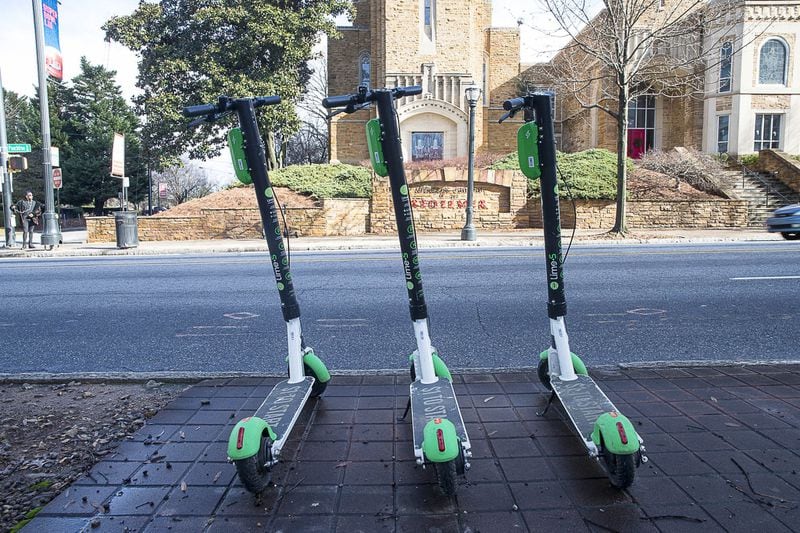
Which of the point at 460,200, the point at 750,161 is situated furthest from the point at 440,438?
the point at 750,161

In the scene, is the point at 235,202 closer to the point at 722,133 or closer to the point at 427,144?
the point at 427,144

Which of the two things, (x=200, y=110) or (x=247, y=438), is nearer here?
(x=247, y=438)

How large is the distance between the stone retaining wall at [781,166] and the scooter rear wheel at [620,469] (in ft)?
86.1

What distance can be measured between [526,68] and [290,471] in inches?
1636

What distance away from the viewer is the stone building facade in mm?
27859

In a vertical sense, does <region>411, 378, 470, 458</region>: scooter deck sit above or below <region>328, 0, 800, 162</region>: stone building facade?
below

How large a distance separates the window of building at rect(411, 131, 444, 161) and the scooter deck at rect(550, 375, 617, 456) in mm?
28923

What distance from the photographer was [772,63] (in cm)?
2814

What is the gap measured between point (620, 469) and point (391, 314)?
466cm

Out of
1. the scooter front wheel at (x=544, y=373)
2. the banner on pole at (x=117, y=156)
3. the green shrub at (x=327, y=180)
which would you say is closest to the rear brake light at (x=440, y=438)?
the scooter front wheel at (x=544, y=373)

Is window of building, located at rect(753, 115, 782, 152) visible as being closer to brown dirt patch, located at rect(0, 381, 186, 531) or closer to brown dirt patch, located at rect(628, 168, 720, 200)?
brown dirt patch, located at rect(628, 168, 720, 200)

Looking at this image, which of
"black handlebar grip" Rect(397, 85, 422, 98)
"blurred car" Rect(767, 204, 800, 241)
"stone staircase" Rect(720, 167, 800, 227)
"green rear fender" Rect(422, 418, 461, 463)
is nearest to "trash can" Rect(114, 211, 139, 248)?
"black handlebar grip" Rect(397, 85, 422, 98)

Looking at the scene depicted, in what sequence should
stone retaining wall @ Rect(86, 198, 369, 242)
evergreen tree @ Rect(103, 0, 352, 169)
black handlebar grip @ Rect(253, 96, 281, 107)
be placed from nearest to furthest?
1. black handlebar grip @ Rect(253, 96, 281, 107)
2. stone retaining wall @ Rect(86, 198, 369, 242)
3. evergreen tree @ Rect(103, 0, 352, 169)

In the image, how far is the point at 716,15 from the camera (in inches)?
761
